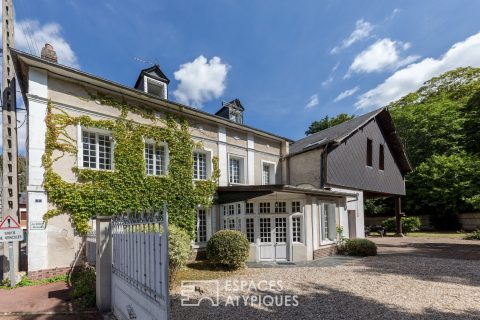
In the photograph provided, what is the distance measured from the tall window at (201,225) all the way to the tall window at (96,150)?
4531mm

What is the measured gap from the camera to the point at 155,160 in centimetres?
1187

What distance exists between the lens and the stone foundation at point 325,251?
39.2ft

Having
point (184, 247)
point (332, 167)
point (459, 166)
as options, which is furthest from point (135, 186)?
point (459, 166)

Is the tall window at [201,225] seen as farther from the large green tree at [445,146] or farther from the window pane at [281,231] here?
the large green tree at [445,146]

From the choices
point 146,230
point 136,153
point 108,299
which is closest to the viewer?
point 146,230

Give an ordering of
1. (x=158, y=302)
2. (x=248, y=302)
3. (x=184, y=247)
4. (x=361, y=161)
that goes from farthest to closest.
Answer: (x=361, y=161), (x=184, y=247), (x=248, y=302), (x=158, y=302)

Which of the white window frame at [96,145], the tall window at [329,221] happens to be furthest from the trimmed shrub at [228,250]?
the tall window at [329,221]

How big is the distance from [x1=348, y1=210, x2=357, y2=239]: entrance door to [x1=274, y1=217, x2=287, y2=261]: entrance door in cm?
616

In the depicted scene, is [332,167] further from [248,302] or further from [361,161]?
[248,302]

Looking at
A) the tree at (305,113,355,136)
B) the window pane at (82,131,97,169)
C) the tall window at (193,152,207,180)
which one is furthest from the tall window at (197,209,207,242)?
the tree at (305,113,355,136)

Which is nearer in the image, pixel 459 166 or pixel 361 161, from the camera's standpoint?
pixel 361 161

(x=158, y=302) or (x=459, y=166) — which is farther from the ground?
(x=459, y=166)

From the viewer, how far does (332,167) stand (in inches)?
577

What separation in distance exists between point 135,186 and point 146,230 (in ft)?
23.9
